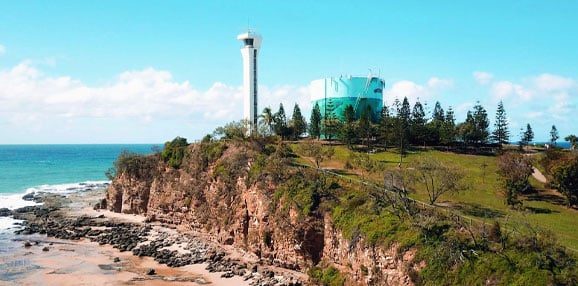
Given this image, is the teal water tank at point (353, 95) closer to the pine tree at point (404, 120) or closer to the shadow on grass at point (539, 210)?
the pine tree at point (404, 120)

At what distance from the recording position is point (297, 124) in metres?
82.5

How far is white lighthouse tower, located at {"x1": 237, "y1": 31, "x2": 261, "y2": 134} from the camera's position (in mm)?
79562

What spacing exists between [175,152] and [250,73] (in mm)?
21583

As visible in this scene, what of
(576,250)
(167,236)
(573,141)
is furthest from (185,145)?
(573,141)

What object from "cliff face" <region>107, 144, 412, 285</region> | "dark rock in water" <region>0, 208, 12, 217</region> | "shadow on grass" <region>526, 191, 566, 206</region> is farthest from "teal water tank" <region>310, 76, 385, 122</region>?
"dark rock in water" <region>0, 208, 12, 217</region>

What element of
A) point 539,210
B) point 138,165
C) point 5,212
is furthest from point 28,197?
point 539,210

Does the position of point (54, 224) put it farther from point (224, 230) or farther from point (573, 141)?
point (573, 141)

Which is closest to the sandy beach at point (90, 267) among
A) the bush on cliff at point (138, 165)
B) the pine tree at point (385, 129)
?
the bush on cliff at point (138, 165)

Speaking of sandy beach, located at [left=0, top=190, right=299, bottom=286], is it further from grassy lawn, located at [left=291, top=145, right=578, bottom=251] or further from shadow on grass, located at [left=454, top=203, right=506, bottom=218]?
grassy lawn, located at [left=291, top=145, right=578, bottom=251]

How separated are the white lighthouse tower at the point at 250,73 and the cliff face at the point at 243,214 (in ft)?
62.4

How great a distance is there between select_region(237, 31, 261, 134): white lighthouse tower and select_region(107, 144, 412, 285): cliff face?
19.0 meters

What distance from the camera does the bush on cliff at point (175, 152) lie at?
6341cm

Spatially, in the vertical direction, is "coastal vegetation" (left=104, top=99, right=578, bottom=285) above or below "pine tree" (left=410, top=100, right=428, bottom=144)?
below

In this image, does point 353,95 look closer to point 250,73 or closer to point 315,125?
point 315,125
